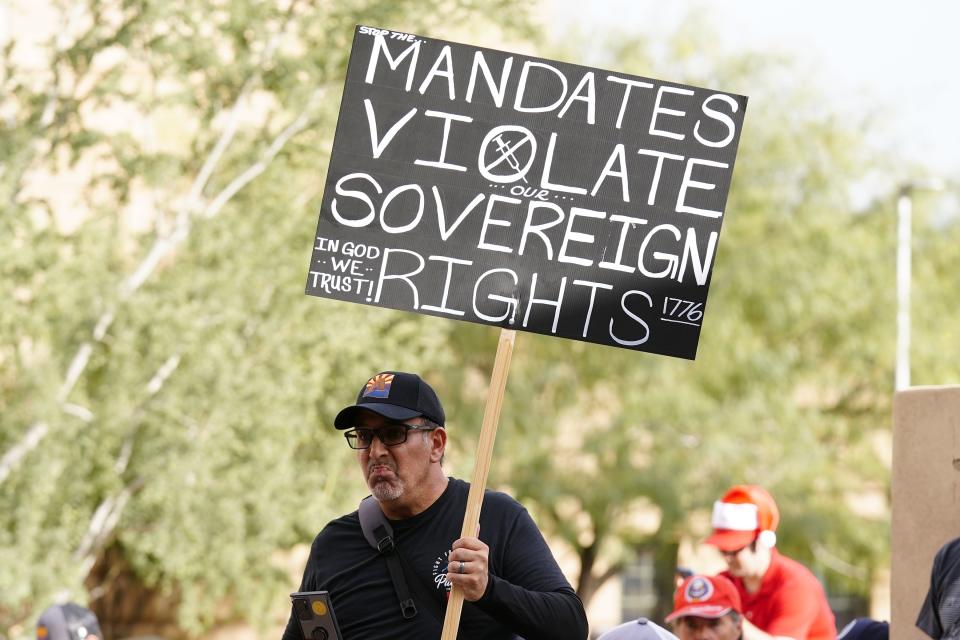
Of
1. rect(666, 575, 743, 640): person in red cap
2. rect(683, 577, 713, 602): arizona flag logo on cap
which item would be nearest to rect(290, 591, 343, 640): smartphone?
rect(666, 575, 743, 640): person in red cap

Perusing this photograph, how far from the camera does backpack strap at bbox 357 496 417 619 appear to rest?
458 cm

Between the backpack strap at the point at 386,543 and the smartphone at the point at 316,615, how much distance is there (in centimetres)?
19

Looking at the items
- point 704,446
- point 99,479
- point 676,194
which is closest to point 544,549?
point 676,194

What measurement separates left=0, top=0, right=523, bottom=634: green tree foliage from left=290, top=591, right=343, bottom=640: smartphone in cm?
1196

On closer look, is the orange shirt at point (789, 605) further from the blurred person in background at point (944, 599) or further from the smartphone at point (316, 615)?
the smartphone at point (316, 615)

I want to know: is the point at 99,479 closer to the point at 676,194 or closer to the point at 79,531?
the point at 79,531

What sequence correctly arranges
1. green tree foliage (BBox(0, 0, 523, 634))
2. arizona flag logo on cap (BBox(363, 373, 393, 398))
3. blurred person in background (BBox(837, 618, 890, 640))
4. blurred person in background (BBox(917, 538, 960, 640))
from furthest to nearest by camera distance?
green tree foliage (BBox(0, 0, 523, 634)) → blurred person in background (BBox(837, 618, 890, 640)) → blurred person in background (BBox(917, 538, 960, 640)) → arizona flag logo on cap (BBox(363, 373, 393, 398))

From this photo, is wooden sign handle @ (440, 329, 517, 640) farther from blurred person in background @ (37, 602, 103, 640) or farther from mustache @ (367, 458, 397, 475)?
blurred person in background @ (37, 602, 103, 640)

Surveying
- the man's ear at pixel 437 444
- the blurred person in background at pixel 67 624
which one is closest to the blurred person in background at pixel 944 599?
the man's ear at pixel 437 444

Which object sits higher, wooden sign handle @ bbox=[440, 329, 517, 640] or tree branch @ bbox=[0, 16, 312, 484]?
tree branch @ bbox=[0, 16, 312, 484]

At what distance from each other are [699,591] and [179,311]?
11.9 m

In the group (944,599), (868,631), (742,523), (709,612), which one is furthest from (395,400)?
(742,523)

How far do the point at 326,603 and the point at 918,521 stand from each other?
7.68ft

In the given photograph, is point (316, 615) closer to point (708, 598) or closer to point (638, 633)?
point (638, 633)
